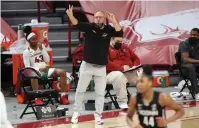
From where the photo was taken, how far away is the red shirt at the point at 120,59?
10.9m

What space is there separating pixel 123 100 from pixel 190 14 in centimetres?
397

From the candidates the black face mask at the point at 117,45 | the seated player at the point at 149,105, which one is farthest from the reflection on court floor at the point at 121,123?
the seated player at the point at 149,105

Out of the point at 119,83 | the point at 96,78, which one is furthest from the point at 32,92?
the point at 119,83

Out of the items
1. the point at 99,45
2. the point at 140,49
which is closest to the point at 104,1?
the point at 140,49

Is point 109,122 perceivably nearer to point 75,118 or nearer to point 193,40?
point 75,118

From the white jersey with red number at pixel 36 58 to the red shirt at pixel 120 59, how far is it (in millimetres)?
1254

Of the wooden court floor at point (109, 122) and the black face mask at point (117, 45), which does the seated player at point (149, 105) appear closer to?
the wooden court floor at point (109, 122)

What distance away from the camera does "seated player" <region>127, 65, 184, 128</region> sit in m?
6.37

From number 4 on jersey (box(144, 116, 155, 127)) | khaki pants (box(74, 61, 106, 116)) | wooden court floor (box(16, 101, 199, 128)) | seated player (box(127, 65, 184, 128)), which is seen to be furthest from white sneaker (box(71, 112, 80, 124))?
number 4 on jersey (box(144, 116, 155, 127))

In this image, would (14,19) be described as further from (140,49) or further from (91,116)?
(91,116)

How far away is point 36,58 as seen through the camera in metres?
11.3

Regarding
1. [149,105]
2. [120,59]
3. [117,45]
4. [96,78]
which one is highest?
[117,45]

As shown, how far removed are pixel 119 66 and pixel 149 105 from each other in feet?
15.0

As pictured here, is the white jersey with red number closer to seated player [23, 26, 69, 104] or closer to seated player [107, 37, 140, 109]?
seated player [23, 26, 69, 104]
